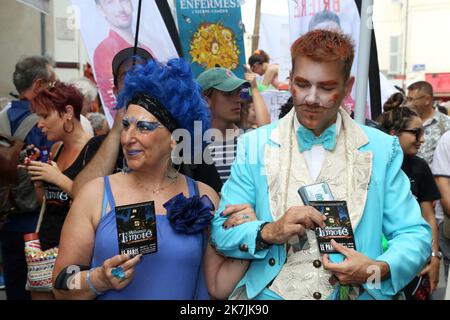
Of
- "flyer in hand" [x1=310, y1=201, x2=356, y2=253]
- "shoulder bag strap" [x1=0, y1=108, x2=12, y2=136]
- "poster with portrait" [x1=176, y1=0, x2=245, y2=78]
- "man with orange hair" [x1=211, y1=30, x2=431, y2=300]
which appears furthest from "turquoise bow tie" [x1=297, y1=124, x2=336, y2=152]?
"shoulder bag strap" [x1=0, y1=108, x2=12, y2=136]

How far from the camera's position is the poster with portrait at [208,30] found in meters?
4.47

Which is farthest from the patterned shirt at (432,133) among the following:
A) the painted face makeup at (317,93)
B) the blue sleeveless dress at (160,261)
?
the blue sleeveless dress at (160,261)

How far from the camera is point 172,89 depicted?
2.56 m

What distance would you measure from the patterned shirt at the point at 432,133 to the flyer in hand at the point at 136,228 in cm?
464

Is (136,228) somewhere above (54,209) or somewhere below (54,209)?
above

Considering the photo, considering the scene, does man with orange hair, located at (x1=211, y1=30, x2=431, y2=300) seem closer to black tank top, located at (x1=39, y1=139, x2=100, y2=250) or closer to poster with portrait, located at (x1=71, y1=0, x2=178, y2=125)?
black tank top, located at (x1=39, y1=139, x2=100, y2=250)

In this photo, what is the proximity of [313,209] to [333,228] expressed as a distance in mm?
107

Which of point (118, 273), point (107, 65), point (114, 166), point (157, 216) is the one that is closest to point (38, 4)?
point (107, 65)

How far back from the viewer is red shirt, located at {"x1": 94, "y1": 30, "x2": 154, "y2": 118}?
408cm

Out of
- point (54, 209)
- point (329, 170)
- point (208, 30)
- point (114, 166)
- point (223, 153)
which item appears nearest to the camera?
point (329, 170)

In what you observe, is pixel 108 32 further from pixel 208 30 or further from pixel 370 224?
pixel 370 224

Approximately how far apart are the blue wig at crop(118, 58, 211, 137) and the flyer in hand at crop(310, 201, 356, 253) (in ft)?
2.33

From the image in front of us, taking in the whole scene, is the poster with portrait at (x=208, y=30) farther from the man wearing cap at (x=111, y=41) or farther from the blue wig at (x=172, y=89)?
the blue wig at (x=172, y=89)
